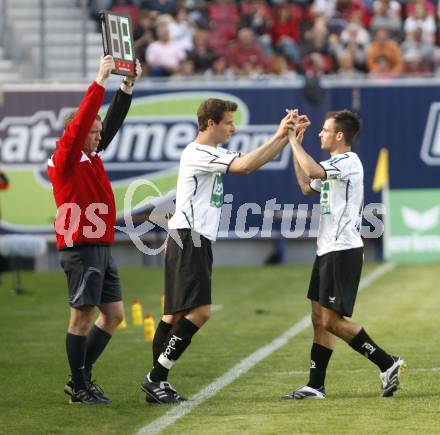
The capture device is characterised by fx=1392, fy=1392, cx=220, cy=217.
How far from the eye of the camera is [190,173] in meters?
9.33

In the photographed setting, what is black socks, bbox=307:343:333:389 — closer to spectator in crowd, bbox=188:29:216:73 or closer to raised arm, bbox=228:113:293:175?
raised arm, bbox=228:113:293:175

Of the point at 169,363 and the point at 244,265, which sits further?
the point at 244,265

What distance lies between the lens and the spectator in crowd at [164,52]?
914 inches

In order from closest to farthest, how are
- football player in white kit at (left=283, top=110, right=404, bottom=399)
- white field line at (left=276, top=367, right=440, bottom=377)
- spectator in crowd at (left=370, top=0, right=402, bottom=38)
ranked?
football player in white kit at (left=283, top=110, right=404, bottom=399)
white field line at (left=276, top=367, right=440, bottom=377)
spectator in crowd at (left=370, top=0, right=402, bottom=38)

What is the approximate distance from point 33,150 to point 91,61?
2.79 metres

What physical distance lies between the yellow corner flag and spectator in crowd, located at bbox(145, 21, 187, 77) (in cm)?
375

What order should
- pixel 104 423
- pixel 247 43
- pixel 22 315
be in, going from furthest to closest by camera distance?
pixel 247 43
pixel 22 315
pixel 104 423

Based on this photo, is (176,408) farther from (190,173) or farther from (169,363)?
(190,173)

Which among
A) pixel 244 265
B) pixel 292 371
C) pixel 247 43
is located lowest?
pixel 244 265

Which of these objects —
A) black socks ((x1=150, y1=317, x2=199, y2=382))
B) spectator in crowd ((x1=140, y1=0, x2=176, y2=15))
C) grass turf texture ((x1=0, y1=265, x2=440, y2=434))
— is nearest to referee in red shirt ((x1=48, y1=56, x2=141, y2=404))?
grass turf texture ((x1=0, y1=265, x2=440, y2=434))

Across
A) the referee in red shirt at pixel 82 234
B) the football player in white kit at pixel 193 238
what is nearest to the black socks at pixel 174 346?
the football player in white kit at pixel 193 238

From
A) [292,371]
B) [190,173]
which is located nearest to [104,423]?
[190,173]

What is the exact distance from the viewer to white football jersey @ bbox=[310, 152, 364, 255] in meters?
9.38
